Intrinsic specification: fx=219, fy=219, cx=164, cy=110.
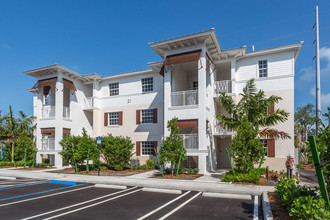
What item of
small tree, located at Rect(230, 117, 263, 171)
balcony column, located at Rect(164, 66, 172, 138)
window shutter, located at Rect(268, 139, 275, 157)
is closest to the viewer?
small tree, located at Rect(230, 117, 263, 171)

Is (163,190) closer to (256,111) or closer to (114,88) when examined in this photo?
(256,111)

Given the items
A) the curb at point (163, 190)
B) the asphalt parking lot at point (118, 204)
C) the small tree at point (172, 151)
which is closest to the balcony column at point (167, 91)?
the small tree at point (172, 151)

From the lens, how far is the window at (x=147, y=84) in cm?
2054

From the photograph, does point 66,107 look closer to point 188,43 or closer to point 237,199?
point 188,43

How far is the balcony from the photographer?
57.8ft

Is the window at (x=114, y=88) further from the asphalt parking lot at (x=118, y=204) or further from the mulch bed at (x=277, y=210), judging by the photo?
the mulch bed at (x=277, y=210)

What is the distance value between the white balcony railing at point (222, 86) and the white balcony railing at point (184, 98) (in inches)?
99.5

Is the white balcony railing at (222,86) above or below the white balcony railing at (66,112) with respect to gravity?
above

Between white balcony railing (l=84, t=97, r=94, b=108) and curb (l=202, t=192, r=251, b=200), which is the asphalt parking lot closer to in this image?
curb (l=202, t=192, r=251, b=200)

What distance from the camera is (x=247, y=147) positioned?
11789 millimetres

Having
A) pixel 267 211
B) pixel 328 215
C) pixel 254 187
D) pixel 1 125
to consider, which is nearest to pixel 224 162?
pixel 254 187

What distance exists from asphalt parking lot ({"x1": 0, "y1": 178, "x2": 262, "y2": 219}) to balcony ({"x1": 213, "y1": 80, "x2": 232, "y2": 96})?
387 inches

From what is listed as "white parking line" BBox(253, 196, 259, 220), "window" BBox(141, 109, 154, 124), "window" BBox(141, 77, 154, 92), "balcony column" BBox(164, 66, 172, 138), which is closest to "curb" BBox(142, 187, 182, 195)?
"white parking line" BBox(253, 196, 259, 220)

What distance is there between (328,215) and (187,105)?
1195 cm
